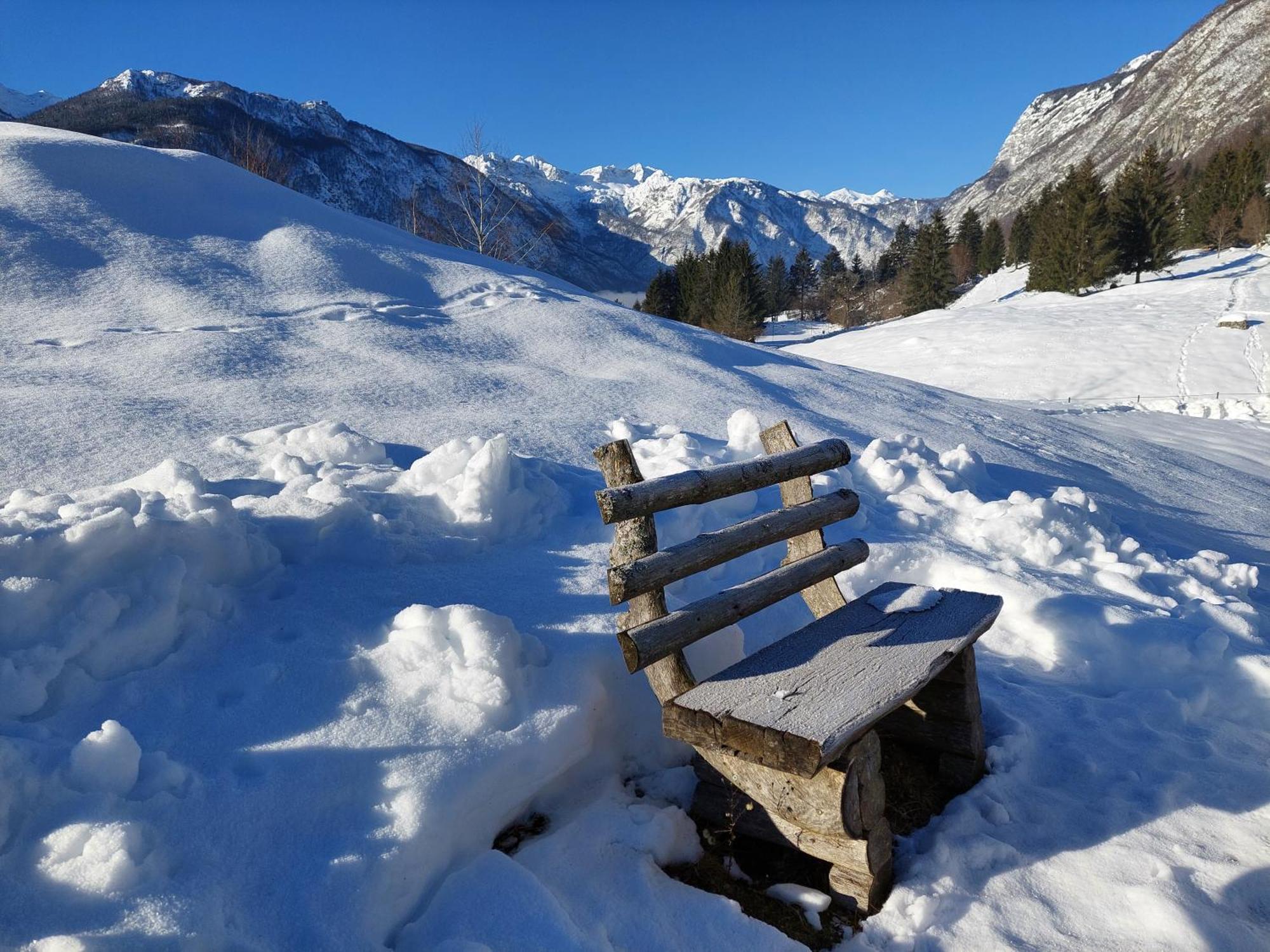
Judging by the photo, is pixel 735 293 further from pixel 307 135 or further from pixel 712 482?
pixel 307 135

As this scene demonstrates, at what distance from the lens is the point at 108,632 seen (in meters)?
2.56

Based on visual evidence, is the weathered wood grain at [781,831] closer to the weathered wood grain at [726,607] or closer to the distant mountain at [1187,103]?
the weathered wood grain at [726,607]

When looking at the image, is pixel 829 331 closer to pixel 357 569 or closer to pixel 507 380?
pixel 507 380

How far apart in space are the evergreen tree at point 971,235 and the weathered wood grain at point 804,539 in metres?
75.4

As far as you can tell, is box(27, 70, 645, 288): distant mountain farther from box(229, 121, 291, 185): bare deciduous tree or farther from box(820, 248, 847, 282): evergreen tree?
box(229, 121, 291, 185): bare deciduous tree

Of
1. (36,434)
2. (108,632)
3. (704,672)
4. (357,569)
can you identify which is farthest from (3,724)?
(36,434)

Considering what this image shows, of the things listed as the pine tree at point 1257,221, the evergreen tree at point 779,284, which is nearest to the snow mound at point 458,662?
the pine tree at point 1257,221

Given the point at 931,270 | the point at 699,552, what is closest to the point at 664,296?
the point at 931,270

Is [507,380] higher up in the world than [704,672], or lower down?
higher up

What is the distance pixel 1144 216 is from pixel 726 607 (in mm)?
49569

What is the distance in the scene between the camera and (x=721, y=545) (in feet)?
9.93

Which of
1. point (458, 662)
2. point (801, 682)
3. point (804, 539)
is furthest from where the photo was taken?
point (804, 539)

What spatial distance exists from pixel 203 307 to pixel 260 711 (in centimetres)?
588

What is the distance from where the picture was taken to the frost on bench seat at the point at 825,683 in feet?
6.97
